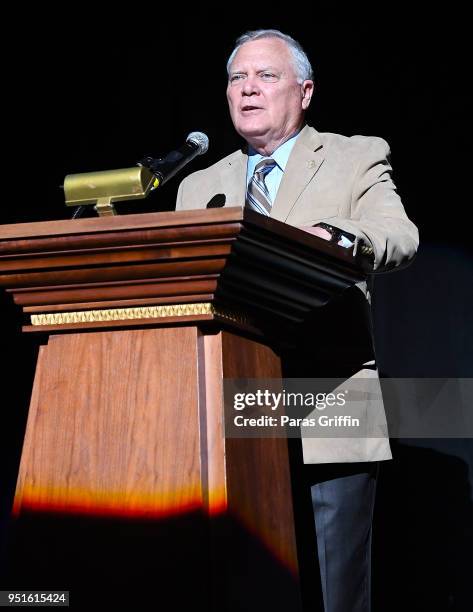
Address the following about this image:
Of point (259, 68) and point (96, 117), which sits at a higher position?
point (96, 117)

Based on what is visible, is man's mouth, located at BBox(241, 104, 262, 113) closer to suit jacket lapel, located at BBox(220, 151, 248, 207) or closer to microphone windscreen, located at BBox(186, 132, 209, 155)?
suit jacket lapel, located at BBox(220, 151, 248, 207)

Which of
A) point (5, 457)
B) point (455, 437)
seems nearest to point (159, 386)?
point (455, 437)

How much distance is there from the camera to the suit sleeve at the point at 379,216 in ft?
4.98

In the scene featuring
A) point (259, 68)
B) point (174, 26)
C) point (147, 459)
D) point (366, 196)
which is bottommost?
point (147, 459)

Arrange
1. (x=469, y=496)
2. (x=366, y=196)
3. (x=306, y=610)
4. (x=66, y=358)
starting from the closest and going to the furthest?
(x=66, y=358) < (x=366, y=196) < (x=306, y=610) < (x=469, y=496)

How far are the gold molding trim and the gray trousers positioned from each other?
1.70ft

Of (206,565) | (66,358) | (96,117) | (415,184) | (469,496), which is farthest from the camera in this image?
(96,117)

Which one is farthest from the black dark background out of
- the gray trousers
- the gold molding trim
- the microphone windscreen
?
the gold molding trim

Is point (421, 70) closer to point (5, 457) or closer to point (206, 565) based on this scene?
point (5, 457)

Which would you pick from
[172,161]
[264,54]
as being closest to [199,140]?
[172,161]

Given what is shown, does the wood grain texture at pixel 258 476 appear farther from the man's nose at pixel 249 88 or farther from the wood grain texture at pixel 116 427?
the man's nose at pixel 249 88

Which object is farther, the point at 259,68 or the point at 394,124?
the point at 394,124

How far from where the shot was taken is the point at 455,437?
8.69ft

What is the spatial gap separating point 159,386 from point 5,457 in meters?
1.76
